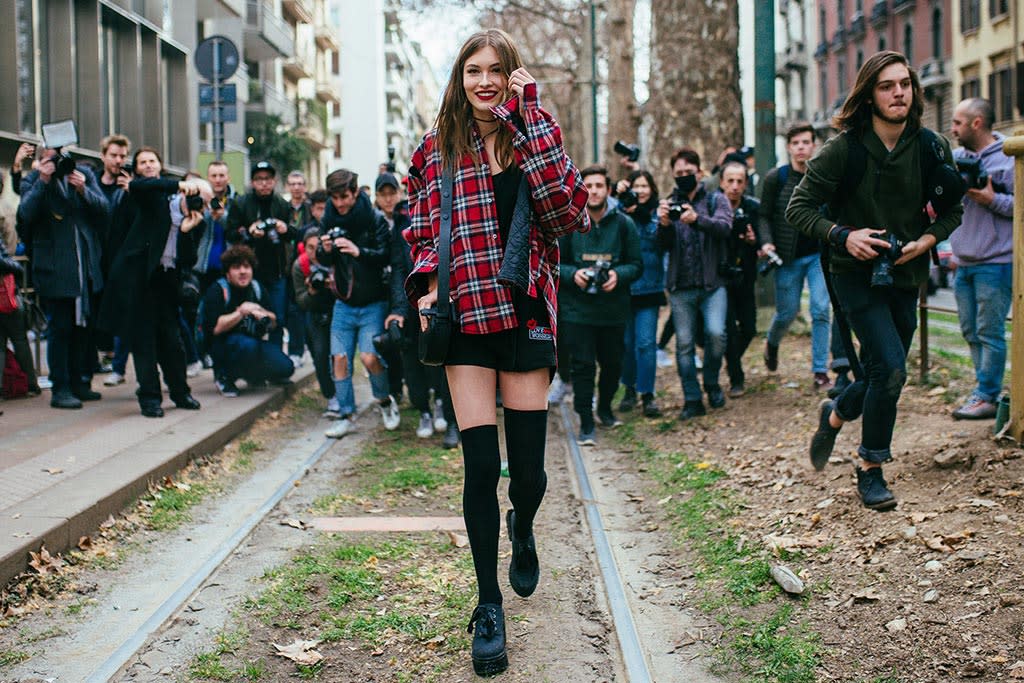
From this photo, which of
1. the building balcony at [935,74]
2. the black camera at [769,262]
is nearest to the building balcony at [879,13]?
the building balcony at [935,74]

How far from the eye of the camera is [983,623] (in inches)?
170

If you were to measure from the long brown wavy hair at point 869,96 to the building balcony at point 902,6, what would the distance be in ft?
158

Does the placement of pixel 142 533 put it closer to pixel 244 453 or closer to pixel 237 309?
pixel 244 453

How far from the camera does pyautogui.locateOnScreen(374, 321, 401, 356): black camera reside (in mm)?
9086

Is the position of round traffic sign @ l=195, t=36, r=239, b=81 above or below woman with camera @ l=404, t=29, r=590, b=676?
above

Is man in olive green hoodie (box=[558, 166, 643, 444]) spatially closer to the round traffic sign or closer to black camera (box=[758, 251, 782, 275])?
black camera (box=[758, 251, 782, 275])

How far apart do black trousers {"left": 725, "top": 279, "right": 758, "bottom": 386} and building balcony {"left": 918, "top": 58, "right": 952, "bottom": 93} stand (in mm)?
39695

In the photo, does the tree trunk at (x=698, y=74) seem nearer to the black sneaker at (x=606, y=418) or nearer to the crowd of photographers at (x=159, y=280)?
the crowd of photographers at (x=159, y=280)

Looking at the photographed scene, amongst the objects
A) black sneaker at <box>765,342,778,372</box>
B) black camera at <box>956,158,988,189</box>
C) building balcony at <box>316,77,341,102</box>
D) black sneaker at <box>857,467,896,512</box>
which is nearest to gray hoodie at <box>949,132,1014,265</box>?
black camera at <box>956,158,988,189</box>

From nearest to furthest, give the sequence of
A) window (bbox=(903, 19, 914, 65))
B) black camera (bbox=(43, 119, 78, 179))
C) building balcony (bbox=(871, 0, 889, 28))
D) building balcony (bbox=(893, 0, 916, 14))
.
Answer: black camera (bbox=(43, 119, 78, 179)), building balcony (bbox=(893, 0, 916, 14)), window (bbox=(903, 19, 914, 65)), building balcony (bbox=(871, 0, 889, 28))

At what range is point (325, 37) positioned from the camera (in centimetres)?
5844

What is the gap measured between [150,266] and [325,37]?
170 feet

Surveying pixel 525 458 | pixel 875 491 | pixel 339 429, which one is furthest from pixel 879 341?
pixel 339 429

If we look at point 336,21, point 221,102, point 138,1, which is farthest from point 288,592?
point 336,21
